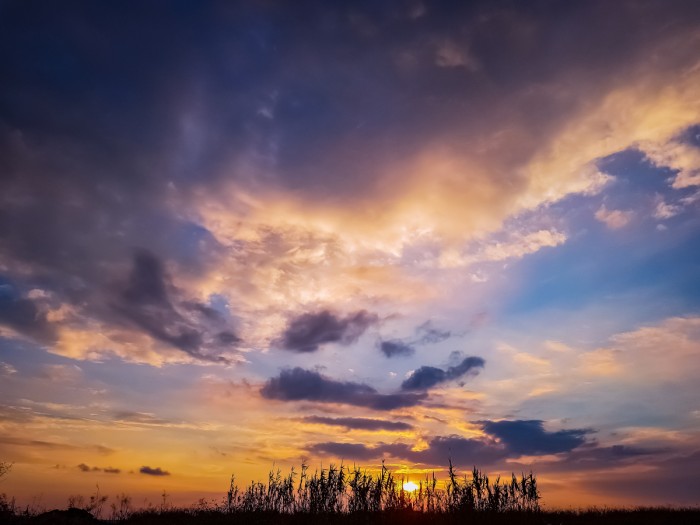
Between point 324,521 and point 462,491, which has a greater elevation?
point 462,491

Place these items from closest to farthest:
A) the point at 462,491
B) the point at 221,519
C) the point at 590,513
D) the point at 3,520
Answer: the point at 3,520
the point at 462,491
the point at 221,519
the point at 590,513

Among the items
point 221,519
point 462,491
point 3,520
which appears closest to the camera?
point 3,520

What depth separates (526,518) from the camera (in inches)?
1005

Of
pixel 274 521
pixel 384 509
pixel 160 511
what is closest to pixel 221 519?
pixel 274 521

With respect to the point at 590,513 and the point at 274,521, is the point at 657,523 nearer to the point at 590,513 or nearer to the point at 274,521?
the point at 590,513

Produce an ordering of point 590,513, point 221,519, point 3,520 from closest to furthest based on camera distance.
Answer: point 3,520 → point 221,519 → point 590,513

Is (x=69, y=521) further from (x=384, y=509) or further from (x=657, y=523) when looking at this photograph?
(x=657, y=523)

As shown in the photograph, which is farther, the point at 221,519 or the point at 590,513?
the point at 590,513

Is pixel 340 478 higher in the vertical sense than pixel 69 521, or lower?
higher

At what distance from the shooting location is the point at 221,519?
29.7 metres

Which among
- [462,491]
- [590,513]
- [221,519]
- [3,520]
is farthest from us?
[590,513]

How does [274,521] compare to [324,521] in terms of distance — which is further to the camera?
[274,521]

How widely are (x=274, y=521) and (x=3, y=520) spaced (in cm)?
1376

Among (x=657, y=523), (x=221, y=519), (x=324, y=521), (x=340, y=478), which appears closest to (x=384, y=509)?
(x=324, y=521)
